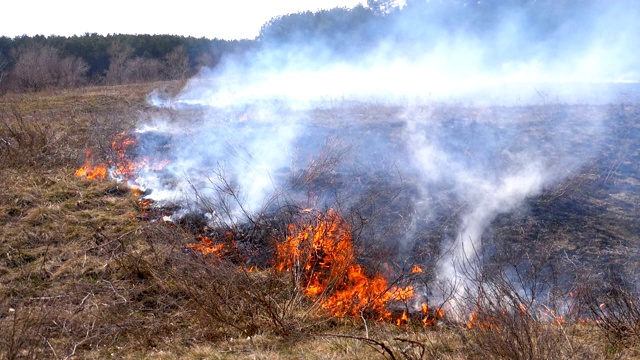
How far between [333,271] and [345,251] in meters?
0.29

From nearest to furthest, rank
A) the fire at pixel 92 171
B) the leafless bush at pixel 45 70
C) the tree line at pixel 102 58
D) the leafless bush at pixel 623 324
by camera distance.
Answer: the leafless bush at pixel 623 324 → the fire at pixel 92 171 → the leafless bush at pixel 45 70 → the tree line at pixel 102 58

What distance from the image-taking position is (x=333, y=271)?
18.7 feet

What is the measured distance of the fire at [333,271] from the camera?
551cm

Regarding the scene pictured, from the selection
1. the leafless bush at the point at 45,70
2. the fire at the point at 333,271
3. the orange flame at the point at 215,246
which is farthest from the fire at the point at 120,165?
the leafless bush at the point at 45,70

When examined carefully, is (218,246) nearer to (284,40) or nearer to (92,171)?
(92,171)

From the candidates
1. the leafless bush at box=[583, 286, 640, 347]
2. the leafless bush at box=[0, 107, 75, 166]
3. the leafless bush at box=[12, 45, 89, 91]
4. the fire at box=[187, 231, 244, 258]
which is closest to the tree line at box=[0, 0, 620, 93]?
the leafless bush at box=[12, 45, 89, 91]

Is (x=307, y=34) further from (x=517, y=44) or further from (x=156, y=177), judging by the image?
(x=156, y=177)

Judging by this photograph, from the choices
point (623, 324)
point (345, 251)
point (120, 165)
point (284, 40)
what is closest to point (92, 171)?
point (120, 165)

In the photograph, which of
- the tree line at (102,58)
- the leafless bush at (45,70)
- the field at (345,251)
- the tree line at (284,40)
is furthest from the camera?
the tree line at (102,58)

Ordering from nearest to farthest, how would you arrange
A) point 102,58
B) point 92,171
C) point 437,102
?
point 92,171 → point 437,102 → point 102,58

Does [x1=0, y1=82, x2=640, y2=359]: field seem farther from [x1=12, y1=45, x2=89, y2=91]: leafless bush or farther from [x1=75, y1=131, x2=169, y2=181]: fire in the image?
[x1=12, y1=45, x2=89, y2=91]: leafless bush

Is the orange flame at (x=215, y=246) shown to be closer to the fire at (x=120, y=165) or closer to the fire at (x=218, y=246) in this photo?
the fire at (x=218, y=246)

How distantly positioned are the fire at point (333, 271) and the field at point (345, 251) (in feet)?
0.22

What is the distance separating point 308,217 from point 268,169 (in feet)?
8.48
